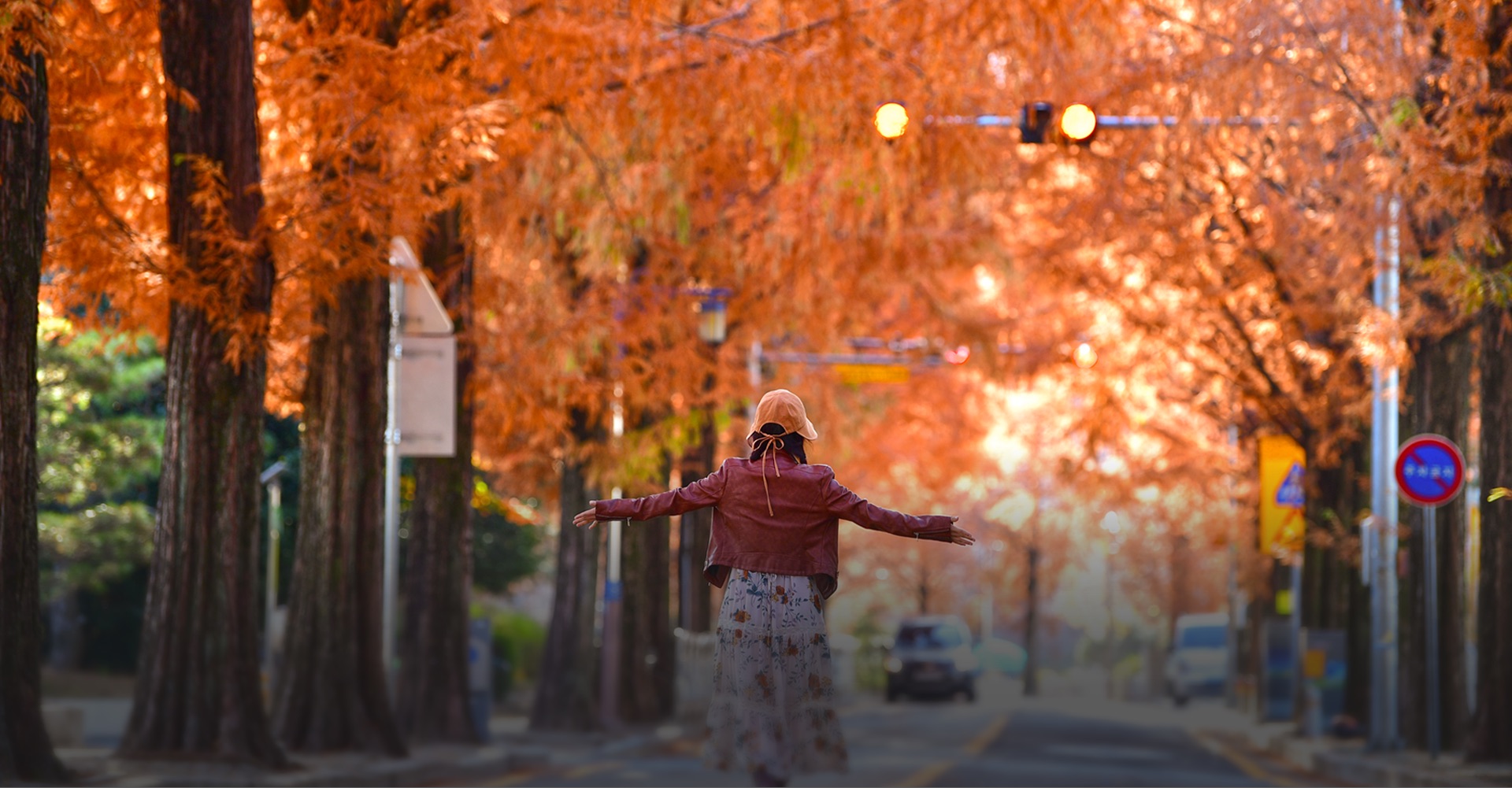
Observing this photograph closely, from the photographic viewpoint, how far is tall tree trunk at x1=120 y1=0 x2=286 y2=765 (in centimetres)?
1347

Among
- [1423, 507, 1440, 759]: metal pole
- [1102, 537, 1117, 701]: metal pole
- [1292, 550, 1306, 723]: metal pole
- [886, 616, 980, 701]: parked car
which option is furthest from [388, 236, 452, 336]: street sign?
[1102, 537, 1117, 701]: metal pole

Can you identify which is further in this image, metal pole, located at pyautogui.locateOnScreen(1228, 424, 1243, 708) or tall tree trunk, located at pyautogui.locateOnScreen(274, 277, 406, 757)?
metal pole, located at pyautogui.locateOnScreen(1228, 424, 1243, 708)

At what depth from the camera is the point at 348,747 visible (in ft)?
51.1

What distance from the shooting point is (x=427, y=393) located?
16.8 m

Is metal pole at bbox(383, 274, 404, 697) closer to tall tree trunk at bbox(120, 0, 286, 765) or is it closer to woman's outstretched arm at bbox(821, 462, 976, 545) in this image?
tall tree trunk at bbox(120, 0, 286, 765)

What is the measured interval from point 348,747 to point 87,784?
3772 millimetres

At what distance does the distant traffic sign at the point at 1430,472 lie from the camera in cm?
1814

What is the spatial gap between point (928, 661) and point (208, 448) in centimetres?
3690

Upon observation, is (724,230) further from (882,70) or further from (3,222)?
(3,222)

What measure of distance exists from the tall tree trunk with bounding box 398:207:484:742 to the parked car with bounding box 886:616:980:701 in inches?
1219

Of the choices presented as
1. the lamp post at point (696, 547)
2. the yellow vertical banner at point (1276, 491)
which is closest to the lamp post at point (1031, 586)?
the lamp post at point (696, 547)

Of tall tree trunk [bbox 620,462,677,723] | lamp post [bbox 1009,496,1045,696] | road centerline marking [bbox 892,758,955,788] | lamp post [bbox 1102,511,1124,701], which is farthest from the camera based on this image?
lamp post [bbox 1102,511,1124,701]

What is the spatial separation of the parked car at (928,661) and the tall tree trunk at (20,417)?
1518 inches

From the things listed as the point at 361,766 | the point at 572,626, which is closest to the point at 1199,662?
the point at 572,626
